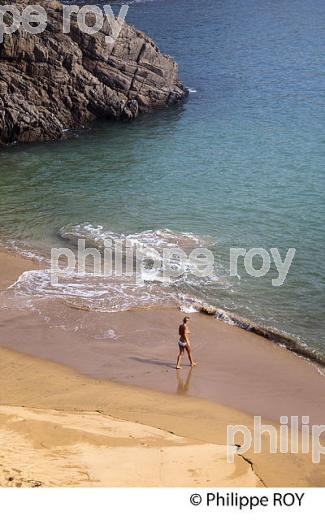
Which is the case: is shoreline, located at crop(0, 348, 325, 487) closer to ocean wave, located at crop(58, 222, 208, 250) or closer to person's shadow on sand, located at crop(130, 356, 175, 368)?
person's shadow on sand, located at crop(130, 356, 175, 368)

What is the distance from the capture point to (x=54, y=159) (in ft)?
132

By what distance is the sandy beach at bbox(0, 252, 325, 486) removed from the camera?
51.2 feet

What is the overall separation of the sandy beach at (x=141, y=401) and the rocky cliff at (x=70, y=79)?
18025mm

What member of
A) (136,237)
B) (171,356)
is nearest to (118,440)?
(171,356)

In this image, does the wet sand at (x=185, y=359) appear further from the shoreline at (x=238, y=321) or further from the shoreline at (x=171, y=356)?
the shoreline at (x=238, y=321)

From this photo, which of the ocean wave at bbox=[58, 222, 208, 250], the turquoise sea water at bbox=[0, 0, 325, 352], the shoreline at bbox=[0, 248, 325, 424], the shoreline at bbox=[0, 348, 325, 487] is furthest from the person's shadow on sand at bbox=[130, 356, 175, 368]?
the ocean wave at bbox=[58, 222, 208, 250]

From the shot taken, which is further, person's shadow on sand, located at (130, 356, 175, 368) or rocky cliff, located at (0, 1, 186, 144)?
rocky cliff, located at (0, 1, 186, 144)

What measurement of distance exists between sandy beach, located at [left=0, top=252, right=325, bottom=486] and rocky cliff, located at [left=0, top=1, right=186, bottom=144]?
18.0m

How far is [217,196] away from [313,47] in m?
30.8

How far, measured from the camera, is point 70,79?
1746 inches

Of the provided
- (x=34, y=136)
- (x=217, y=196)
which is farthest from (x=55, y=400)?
(x=34, y=136)

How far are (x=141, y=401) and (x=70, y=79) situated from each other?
2929 cm

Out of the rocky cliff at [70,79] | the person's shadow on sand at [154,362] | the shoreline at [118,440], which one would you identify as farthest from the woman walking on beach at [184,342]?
the rocky cliff at [70,79]

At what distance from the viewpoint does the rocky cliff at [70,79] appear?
42.6 m
